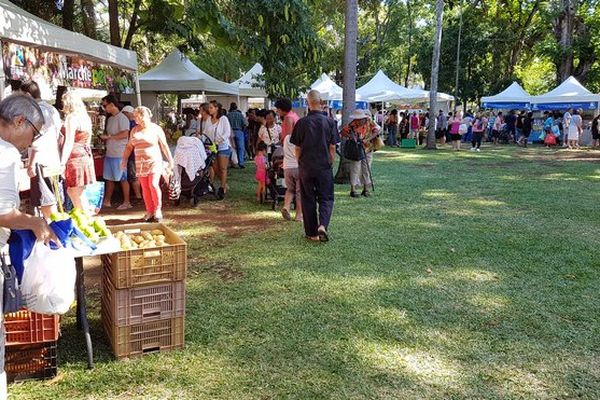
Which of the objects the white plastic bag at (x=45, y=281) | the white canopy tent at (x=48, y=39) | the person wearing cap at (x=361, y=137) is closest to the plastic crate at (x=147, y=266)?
the white plastic bag at (x=45, y=281)

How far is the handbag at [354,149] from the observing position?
9211mm

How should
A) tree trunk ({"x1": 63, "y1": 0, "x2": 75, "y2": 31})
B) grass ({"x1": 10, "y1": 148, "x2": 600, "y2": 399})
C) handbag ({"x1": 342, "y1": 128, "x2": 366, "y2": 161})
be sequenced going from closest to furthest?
grass ({"x1": 10, "y1": 148, "x2": 600, "y2": 399})
handbag ({"x1": 342, "y1": 128, "x2": 366, "y2": 161})
tree trunk ({"x1": 63, "y1": 0, "x2": 75, "y2": 31})

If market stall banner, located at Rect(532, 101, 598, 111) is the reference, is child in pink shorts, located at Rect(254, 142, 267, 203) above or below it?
below

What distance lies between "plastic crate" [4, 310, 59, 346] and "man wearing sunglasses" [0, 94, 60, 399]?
72cm

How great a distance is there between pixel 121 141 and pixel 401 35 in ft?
120

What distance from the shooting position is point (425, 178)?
41.0ft

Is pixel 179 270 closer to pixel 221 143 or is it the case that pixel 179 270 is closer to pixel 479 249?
pixel 479 249

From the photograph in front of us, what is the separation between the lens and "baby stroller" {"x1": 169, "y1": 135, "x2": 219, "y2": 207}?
8.52 metres

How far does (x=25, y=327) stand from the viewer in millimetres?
3164

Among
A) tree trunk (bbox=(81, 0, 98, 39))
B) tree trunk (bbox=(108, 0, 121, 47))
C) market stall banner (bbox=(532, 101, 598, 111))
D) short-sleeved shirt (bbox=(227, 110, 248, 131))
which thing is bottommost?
short-sleeved shirt (bbox=(227, 110, 248, 131))

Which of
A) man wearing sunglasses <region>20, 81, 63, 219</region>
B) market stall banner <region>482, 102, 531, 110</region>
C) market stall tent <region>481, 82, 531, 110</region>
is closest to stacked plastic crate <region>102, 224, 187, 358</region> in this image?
man wearing sunglasses <region>20, 81, 63, 219</region>

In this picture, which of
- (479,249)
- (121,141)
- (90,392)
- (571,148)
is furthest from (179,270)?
(571,148)

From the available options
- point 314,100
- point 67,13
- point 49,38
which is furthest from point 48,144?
point 67,13

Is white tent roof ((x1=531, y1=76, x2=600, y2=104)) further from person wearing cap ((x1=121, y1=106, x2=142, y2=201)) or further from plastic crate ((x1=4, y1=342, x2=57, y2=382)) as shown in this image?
plastic crate ((x1=4, y1=342, x2=57, y2=382))
